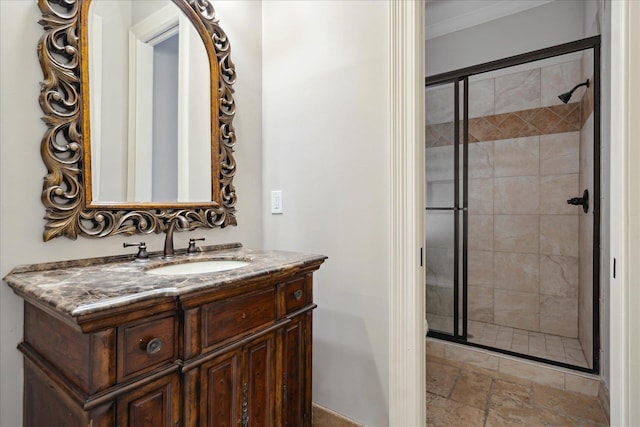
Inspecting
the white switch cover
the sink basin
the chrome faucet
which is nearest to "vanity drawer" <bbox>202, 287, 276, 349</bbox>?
the sink basin

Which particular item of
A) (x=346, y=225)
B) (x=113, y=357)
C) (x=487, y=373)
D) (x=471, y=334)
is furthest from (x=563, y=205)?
(x=113, y=357)

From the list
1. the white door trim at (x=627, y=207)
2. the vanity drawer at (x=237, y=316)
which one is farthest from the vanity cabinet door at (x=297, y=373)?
the white door trim at (x=627, y=207)

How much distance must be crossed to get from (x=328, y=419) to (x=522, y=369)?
4.49ft

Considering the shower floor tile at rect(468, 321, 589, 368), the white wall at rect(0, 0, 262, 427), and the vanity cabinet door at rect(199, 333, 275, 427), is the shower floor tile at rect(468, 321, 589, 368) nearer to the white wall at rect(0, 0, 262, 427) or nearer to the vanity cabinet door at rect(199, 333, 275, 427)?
the vanity cabinet door at rect(199, 333, 275, 427)

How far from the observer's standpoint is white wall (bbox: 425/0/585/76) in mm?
2312

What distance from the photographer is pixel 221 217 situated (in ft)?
5.19

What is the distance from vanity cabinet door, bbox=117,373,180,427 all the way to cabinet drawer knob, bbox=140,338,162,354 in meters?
0.08

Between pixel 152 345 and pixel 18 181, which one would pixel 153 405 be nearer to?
pixel 152 345

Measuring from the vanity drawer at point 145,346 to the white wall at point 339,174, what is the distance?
0.86m

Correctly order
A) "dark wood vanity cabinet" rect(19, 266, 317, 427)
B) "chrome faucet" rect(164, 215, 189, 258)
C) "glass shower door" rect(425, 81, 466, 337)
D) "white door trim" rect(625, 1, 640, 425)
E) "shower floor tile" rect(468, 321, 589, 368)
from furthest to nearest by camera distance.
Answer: "glass shower door" rect(425, 81, 466, 337), "shower floor tile" rect(468, 321, 589, 368), "chrome faucet" rect(164, 215, 189, 258), "white door trim" rect(625, 1, 640, 425), "dark wood vanity cabinet" rect(19, 266, 317, 427)

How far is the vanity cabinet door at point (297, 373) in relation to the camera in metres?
1.17

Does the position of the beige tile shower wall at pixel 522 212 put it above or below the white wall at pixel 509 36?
below

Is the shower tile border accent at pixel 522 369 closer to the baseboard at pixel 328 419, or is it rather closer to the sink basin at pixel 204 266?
the baseboard at pixel 328 419

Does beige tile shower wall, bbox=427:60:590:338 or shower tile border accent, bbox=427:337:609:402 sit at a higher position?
beige tile shower wall, bbox=427:60:590:338
